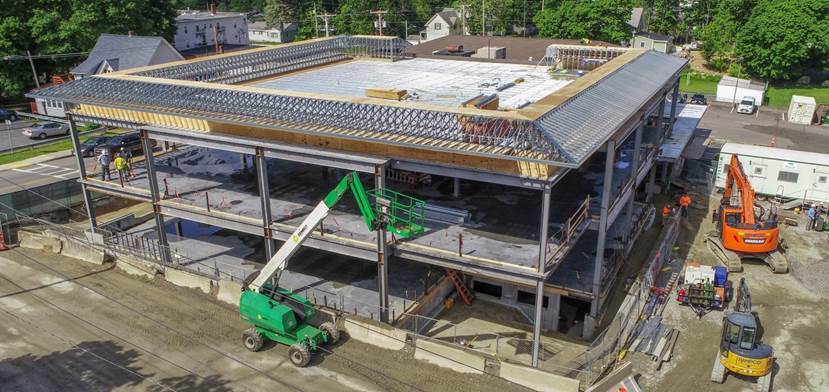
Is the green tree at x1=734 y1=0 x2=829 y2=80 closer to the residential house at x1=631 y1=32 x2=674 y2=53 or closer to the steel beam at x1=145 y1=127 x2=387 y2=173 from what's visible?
the residential house at x1=631 y1=32 x2=674 y2=53

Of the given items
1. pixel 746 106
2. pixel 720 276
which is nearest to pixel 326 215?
pixel 720 276

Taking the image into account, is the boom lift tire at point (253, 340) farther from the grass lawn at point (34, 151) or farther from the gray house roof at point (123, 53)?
the gray house roof at point (123, 53)

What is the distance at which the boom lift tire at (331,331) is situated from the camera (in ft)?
69.6

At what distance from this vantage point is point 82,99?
26.2 meters

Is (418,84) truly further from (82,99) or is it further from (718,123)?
(718,123)

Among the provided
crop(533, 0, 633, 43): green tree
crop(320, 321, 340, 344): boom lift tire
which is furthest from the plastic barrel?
crop(533, 0, 633, 43): green tree

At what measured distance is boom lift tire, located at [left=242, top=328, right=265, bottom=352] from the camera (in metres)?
20.9

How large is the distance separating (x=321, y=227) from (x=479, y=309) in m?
7.45

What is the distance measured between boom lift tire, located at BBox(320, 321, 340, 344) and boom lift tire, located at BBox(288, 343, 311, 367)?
3.97 feet

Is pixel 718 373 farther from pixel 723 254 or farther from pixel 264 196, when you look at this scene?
pixel 264 196

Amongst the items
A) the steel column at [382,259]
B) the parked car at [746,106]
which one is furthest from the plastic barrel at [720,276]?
the parked car at [746,106]

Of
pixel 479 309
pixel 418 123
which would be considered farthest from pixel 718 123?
pixel 418 123

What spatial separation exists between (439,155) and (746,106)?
1980 inches

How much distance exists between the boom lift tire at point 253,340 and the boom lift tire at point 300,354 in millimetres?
1468
